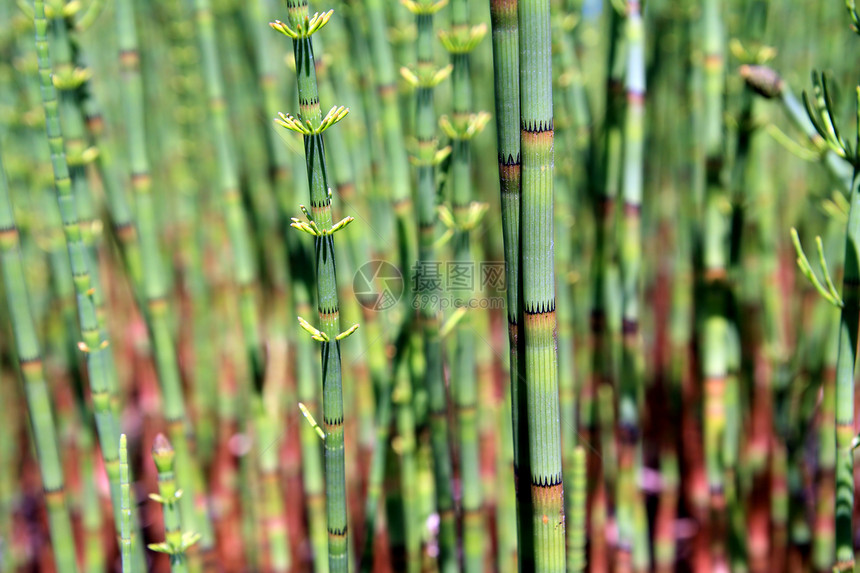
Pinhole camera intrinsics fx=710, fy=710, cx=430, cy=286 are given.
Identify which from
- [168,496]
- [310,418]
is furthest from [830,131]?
[168,496]

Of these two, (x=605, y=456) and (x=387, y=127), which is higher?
(x=387, y=127)

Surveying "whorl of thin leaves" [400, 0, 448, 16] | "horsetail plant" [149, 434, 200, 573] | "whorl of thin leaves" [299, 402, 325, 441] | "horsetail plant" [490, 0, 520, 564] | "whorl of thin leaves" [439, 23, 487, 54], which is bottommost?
"horsetail plant" [149, 434, 200, 573]

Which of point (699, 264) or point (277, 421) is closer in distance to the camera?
point (699, 264)

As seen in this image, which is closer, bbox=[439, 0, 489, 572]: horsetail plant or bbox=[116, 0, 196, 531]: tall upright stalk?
bbox=[439, 0, 489, 572]: horsetail plant

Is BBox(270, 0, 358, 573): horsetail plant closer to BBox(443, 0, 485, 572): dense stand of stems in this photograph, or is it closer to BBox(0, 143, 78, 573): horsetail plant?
BBox(443, 0, 485, 572): dense stand of stems

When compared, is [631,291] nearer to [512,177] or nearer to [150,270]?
[512,177]

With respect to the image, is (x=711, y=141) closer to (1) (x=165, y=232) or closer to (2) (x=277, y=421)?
(2) (x=277, y=421)

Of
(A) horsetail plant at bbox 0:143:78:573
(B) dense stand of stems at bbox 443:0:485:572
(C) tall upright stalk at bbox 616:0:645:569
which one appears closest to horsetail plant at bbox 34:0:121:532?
(A) horsetail plant at bbox 0:143:78:573

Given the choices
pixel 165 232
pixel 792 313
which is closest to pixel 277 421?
pixel 165 232
